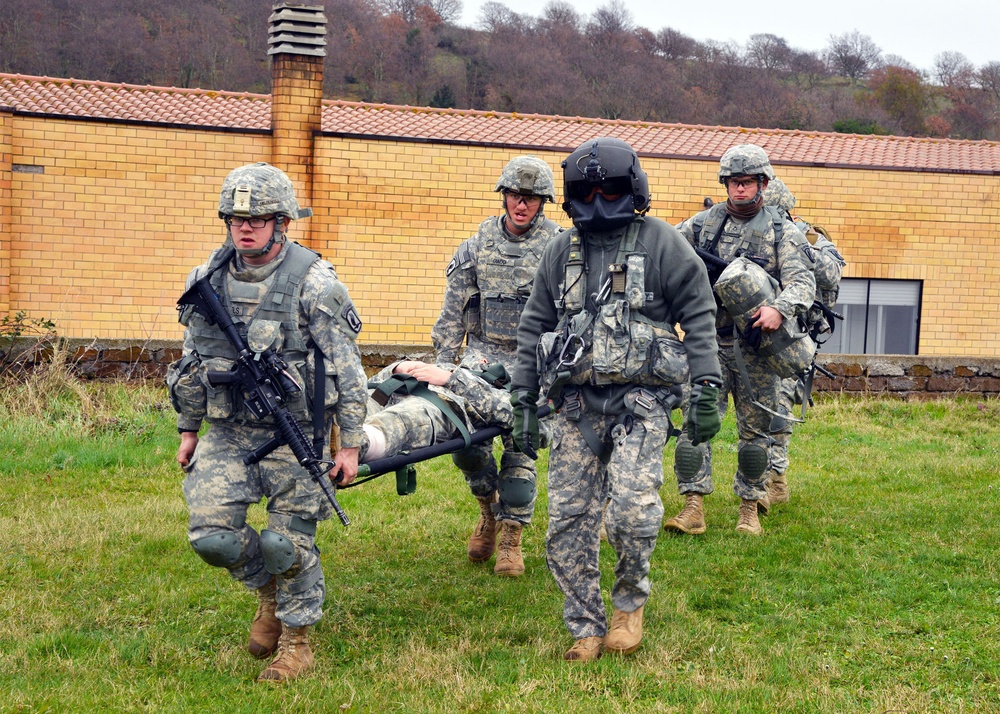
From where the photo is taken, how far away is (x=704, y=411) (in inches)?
181

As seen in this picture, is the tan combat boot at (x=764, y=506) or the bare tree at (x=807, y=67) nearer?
the tan combat boot at (x=764, y=506)

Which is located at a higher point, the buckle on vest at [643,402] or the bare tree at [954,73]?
the bare tree at [954,73]

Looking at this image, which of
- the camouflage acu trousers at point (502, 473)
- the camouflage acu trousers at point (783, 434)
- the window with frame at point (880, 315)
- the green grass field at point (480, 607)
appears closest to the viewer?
the green grass field at point (480, 607)

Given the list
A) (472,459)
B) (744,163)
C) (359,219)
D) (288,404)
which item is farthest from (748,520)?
(359,219)

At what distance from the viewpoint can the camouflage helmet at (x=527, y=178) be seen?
5.77 m

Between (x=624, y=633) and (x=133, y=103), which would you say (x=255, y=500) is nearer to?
(x=624, y=633)

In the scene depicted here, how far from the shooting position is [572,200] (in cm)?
472

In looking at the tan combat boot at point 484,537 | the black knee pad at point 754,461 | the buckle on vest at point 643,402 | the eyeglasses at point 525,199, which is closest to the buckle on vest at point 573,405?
the buckle on vest at point 643,402

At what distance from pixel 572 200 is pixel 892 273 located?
45.1 feet

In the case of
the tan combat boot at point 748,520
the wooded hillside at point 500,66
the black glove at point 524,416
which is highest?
the wooded hillside at point 500,66

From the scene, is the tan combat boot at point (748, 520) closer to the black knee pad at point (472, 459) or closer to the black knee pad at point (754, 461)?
the black knee pad at point (754, 461)

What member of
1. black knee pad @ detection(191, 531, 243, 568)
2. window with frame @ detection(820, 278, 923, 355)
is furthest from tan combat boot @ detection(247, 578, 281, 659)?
window with frame @ detection(820, 278, 923, 355)

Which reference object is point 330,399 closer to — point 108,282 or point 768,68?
point 108,282

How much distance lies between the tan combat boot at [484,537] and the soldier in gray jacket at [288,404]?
191 centimetres
